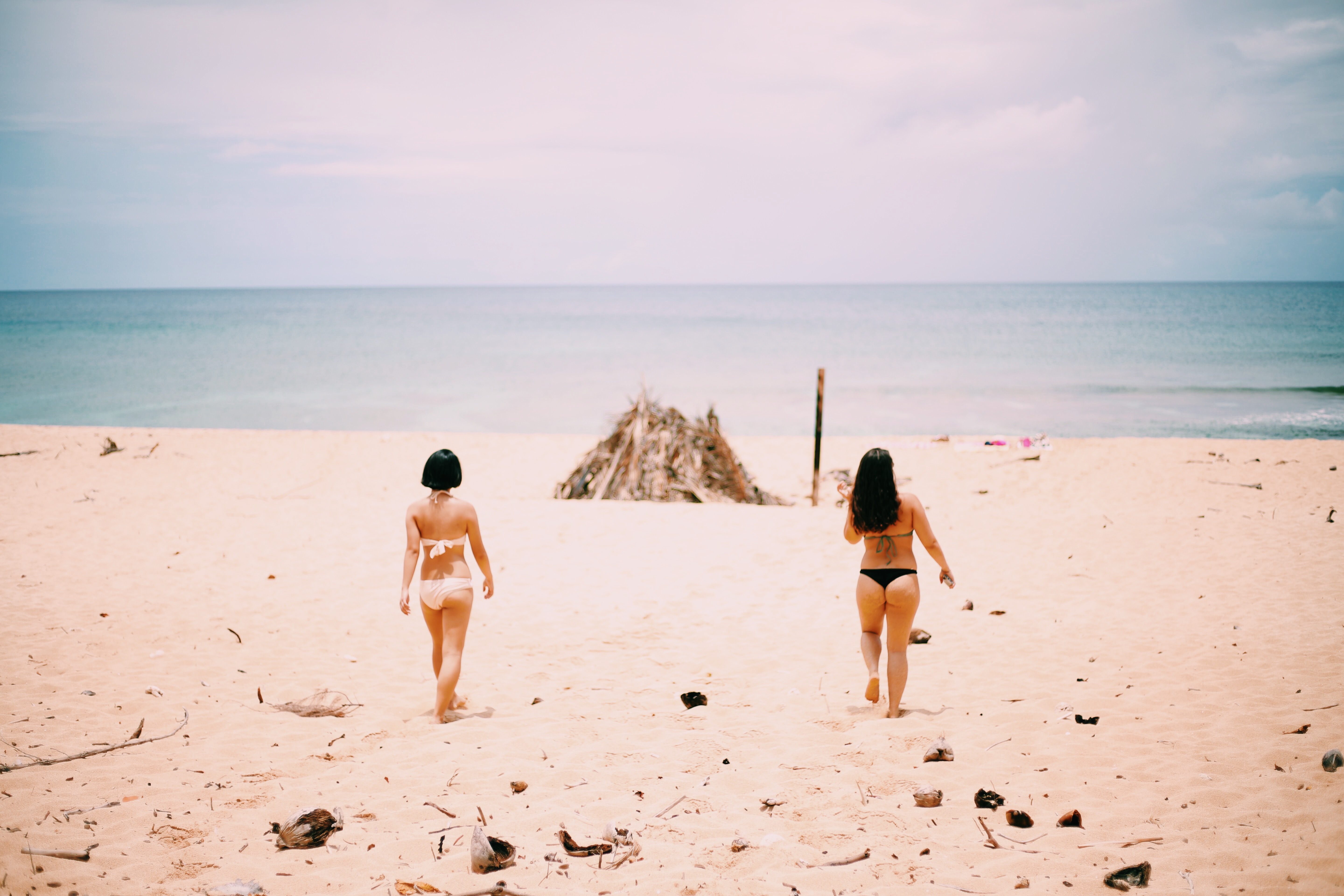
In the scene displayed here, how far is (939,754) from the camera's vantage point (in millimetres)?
3875

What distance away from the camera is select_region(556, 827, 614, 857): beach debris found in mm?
3066

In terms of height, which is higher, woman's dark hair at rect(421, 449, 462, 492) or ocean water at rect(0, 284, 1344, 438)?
ocean water at rect(0, 284, 1344, 438)

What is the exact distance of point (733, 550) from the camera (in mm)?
8664

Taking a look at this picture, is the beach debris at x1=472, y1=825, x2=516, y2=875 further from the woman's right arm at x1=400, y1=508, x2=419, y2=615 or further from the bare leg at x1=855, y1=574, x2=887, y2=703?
the bare leg at x1=855, y1=574, x2=887, y2=703

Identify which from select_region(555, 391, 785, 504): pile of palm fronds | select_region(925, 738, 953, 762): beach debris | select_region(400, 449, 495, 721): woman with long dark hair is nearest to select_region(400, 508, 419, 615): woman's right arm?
select_region(400, 449, 495, 721): woman with long dark hair

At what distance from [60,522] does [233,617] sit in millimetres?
4920

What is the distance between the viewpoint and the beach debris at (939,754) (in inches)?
152

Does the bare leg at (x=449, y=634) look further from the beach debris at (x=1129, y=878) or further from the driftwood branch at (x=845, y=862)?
the beach debris at (x=1129, y=878)

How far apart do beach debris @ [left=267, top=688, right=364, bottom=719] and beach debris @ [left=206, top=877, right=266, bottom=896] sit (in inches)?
70.3

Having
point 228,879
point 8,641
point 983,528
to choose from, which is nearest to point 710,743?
point 228,879

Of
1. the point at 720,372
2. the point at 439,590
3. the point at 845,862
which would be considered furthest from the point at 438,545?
the point at 720,372

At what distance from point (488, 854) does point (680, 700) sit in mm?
2123

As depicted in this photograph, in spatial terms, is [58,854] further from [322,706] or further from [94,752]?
[322,706]

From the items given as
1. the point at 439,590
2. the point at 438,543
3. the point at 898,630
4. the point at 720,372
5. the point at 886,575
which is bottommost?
the point at 898,630
